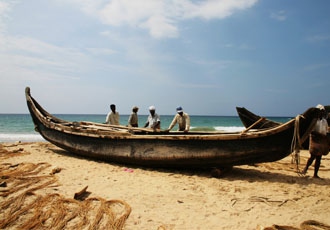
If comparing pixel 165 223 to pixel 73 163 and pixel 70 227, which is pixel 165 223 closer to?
pixel 70 227

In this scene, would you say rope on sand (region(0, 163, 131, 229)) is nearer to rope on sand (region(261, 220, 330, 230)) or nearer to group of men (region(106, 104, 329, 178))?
rope on sand (region(261, 220, 330, 230))

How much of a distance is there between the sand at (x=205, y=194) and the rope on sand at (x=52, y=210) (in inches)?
7.5

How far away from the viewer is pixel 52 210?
3617 millimetres

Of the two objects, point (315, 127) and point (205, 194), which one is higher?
point (315, 127)

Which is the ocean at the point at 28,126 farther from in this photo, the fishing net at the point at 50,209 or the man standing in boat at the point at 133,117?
the fishing net at the point at 50,209

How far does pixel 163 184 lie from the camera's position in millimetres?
Answer: 5035

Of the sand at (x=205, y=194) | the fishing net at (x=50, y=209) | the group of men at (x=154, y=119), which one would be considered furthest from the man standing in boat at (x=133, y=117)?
the fishing net at (x=50, y=209)

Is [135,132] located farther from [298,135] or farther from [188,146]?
[298,135]

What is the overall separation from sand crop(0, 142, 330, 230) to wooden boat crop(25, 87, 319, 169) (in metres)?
0.34

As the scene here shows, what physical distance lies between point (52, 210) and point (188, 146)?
3100mm

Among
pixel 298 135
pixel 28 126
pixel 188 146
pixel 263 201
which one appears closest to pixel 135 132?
pixel 188 146

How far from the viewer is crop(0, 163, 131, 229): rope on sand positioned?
3229mm

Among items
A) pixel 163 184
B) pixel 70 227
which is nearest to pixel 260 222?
pixel 163 184

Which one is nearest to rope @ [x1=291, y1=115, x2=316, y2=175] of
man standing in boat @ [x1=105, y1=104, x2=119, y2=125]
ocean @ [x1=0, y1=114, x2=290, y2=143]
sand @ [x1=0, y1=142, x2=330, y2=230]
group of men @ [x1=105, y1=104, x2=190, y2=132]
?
sand @ [x1=0, y1=142, x2=330, y2=230]
